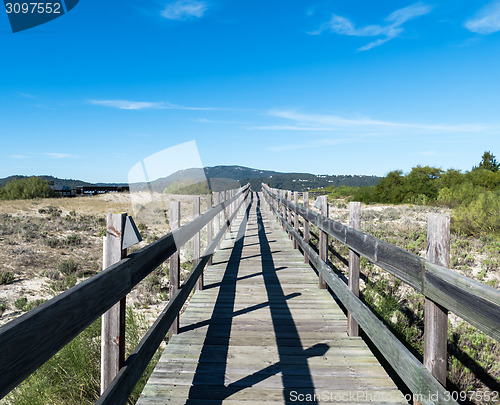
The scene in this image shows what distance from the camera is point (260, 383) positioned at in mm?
2811

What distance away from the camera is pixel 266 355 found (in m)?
3.27

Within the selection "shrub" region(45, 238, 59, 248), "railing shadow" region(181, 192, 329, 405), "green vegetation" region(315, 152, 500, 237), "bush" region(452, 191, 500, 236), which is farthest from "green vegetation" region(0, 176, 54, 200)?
"railing shadow" region(181, 192, 329, 405)

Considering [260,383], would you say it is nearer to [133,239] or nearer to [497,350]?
[133,239]

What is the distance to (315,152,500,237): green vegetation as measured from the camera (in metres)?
12.9

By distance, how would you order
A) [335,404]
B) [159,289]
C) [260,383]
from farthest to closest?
[159,289], [260,383], [335,404]

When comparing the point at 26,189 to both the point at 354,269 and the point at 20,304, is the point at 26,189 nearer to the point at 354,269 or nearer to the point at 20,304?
the point at 20,304

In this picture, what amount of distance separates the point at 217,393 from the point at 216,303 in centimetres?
209

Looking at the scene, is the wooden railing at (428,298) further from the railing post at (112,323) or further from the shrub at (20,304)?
the shrub at (20,304)

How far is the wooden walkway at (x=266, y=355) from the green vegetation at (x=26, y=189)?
150 ft

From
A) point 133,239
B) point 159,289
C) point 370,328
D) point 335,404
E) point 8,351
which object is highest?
point 133,239

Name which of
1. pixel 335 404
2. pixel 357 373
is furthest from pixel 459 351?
pixel 335 404

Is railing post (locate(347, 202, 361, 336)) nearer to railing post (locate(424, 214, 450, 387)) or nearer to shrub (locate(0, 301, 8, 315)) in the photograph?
railing post (locate(424, 214, 450, 387))

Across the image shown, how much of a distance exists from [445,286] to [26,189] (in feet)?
167

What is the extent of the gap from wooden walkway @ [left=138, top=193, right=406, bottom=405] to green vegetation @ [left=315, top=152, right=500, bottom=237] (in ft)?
34.6
